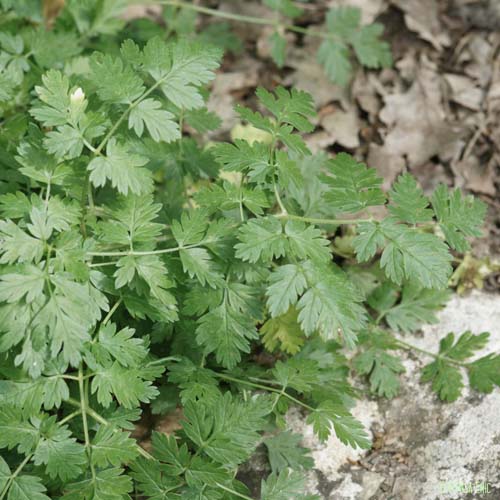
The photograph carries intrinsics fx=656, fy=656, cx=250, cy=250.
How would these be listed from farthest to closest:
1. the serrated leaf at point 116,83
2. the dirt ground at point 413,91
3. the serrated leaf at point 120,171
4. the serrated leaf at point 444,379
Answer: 1. the dirt ground at point 413,91
2. the serrated leaf at point 444,379
3. the serrated leaf at point 116,83
4. the serrated leaf at point 120,171

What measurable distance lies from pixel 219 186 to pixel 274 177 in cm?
22

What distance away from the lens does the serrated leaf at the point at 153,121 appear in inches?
92.1

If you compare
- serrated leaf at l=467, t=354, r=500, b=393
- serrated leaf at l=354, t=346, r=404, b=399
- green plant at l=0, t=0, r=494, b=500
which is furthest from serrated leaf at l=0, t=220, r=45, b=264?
serrated leaf at l=467, t=354, r=500, b=393

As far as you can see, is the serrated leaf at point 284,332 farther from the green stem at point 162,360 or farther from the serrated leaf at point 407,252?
the serrated leaf at point 407,252

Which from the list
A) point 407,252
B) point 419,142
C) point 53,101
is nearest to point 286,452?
point 407,252

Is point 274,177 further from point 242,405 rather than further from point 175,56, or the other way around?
point 242,405

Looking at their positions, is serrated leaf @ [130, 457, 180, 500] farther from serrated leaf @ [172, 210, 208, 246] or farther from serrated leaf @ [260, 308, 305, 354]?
serrated leaf @ [172, 210, 208, 246]

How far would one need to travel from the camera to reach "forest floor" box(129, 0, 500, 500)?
2604 mm

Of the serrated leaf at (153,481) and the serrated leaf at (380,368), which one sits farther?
the serrated leaf at (380,368)

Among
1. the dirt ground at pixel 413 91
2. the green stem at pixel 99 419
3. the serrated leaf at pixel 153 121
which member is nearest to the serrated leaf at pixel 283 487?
the green stem at pixel 99 419

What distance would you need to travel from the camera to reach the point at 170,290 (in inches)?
98.7

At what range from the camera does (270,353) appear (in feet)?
9.64

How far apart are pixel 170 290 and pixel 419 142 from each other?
6.22ft

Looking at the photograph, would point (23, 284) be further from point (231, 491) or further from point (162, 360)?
point (231, 491)
